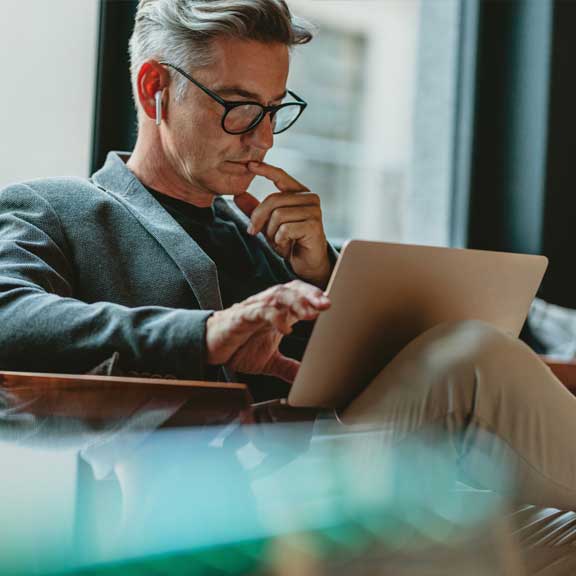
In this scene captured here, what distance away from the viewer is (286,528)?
1004 millimetres

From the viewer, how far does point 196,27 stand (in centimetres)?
146

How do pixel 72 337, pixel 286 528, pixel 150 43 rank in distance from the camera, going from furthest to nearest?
1. pixel 150 43
2. pixel 72 337
3. pixel 286 528

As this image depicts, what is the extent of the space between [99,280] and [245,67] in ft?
1.43

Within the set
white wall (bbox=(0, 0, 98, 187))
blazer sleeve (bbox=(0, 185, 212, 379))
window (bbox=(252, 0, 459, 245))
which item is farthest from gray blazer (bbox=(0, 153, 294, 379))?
window (bbox=(252, 0, 459, 245))

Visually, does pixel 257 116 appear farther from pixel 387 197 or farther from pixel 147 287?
pixel 387 197

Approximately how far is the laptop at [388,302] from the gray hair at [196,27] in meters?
0.57

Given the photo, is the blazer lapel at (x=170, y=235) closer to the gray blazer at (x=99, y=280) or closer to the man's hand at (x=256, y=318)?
the gray blazer at (x=99, y=280)

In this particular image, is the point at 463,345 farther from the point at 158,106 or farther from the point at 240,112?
the point at 158,106

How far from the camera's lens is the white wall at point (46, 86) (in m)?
1.91

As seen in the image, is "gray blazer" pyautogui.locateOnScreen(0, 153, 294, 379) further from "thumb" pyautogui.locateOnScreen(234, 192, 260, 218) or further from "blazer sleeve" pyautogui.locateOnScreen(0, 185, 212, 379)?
"thumb" pyautogui.locateOnScreen(234, 192, 260, 218)

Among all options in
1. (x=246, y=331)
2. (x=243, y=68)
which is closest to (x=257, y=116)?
(x=243, y=68)

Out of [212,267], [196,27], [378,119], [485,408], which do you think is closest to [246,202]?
[212,267]

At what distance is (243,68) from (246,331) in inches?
23.7

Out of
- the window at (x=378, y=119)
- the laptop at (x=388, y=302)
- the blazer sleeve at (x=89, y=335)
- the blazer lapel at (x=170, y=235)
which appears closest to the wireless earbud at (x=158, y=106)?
the blazer lapel at (x=170, y=235)
